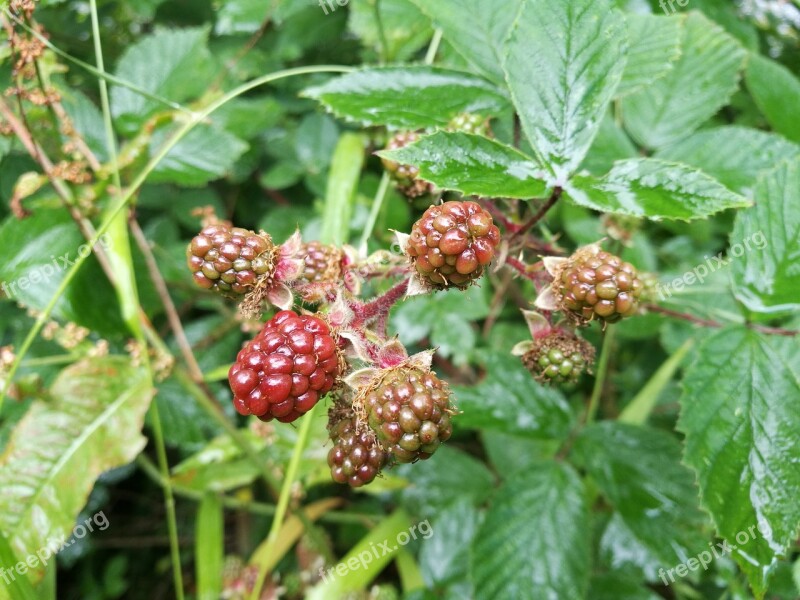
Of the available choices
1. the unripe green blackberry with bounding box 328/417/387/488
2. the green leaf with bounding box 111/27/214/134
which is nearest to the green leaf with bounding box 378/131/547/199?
the unripe green blackberry with bounding box 328/417/387/488

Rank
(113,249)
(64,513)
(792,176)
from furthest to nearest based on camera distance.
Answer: (113,249)
(64,513)
(792,176)

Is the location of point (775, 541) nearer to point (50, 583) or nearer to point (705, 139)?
point (705, 139)

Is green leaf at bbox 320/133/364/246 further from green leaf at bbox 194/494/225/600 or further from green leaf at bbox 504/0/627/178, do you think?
green leaf at bbox 194/494/225/600

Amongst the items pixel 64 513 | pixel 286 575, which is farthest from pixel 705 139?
pixel 286 575

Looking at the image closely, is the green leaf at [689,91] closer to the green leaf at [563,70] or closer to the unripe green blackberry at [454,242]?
the green leaf at [563,70]

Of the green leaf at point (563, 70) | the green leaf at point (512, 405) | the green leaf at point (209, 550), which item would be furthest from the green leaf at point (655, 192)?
the green leaf at point (209, 550)

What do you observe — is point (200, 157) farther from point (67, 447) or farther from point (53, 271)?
point (67, 447)
